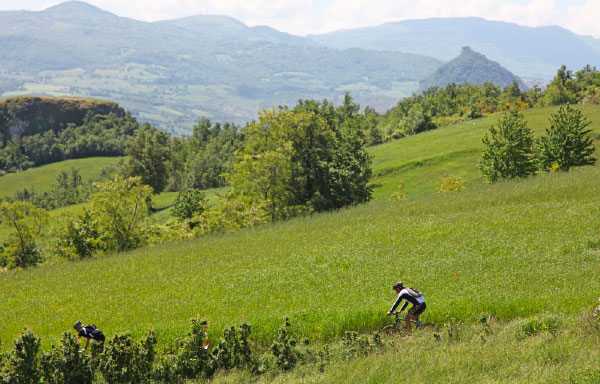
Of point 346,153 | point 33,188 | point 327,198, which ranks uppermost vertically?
point 346,153

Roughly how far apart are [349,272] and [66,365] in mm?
13840

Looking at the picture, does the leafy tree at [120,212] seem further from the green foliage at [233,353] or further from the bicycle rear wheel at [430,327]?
the bicycle rear wheel at [430,327]

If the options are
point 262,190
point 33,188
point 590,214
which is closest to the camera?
point 590,214

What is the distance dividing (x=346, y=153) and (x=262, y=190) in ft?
33.7

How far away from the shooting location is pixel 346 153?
1893 inches

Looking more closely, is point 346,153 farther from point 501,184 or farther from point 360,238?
point 360,238

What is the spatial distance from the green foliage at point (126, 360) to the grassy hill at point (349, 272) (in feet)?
7.68

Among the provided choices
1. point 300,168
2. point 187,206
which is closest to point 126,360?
point 300,168

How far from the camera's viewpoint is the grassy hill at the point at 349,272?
17469 millimetres

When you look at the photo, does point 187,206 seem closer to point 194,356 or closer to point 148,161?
point 194,356

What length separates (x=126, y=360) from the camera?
47.3ft

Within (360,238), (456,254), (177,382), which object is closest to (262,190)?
→ (360,238)

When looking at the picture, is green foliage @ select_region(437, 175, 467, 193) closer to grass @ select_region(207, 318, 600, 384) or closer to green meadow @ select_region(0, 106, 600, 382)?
green meadow @ select_region(0, 106, 600, 382)

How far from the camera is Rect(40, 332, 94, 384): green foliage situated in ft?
45.2
